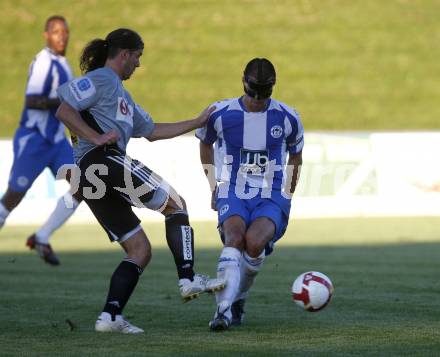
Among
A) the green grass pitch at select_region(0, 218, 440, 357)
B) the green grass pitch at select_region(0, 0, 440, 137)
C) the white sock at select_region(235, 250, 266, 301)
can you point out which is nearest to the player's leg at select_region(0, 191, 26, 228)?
the green grass pitch at select_region(0, 218, 440, 357)

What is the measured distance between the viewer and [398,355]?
20.0 ft

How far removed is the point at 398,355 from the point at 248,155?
236 centimetres

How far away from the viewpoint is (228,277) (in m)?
7.34

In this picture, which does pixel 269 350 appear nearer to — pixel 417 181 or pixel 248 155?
pixel 248 155

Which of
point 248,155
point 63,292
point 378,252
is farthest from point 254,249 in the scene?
point 378,252

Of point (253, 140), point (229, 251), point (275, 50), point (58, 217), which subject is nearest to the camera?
point (229, 251)

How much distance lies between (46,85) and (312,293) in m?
6.03

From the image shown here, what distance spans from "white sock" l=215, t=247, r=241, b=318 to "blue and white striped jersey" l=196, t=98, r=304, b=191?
715 mm

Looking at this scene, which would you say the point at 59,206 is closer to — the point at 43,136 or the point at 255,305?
the point at 43,136

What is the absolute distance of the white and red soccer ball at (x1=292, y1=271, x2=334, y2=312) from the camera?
7.41 meters

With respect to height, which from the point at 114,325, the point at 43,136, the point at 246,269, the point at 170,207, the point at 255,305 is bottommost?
the point at 114,325

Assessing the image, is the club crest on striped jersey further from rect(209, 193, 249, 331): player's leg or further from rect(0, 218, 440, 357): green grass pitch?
rect(0, 218, 440, 357): green grass pitch

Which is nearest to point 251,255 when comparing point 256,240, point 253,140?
point 256,240

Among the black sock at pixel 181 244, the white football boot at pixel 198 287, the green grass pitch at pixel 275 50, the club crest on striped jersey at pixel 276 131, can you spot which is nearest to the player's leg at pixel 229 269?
the white football boot at pixel 198 287
